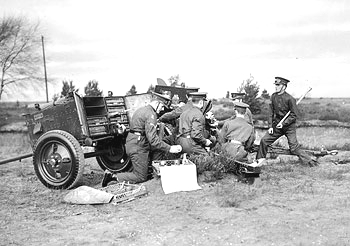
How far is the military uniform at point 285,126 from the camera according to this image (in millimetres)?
9984

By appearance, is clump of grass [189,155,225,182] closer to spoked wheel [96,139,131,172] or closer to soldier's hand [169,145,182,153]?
soldier's hand [169,145,182,153]

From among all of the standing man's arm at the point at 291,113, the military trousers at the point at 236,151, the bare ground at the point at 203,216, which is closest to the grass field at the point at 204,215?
the bare ground at the point at 203,216

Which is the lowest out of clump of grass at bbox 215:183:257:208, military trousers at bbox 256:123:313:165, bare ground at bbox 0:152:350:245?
bare ground at bbox 0:152:350:245

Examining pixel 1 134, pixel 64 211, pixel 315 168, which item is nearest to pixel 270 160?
pixel 315 168

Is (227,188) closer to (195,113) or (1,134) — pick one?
(195,113)

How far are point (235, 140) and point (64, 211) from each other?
10.8 feet

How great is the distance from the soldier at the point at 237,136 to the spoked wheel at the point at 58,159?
2641mm

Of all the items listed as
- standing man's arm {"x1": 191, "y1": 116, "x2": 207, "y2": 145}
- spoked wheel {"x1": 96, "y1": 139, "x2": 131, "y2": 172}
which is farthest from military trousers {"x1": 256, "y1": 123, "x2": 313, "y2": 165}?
spoked wheel {"x1": 96, "y1": 139, "x2": 131, "y2": 172}

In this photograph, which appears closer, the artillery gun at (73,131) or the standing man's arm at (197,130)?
the artillery gun at (73,131)

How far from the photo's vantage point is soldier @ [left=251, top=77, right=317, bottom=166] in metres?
9.99

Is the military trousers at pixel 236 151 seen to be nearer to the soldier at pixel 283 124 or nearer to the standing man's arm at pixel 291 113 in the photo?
the soldier at pixel 283 124

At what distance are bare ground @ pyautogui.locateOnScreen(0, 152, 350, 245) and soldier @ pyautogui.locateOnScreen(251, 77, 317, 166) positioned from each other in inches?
41.3

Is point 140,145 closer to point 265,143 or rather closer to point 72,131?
point 72,131

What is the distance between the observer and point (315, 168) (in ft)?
32.0
